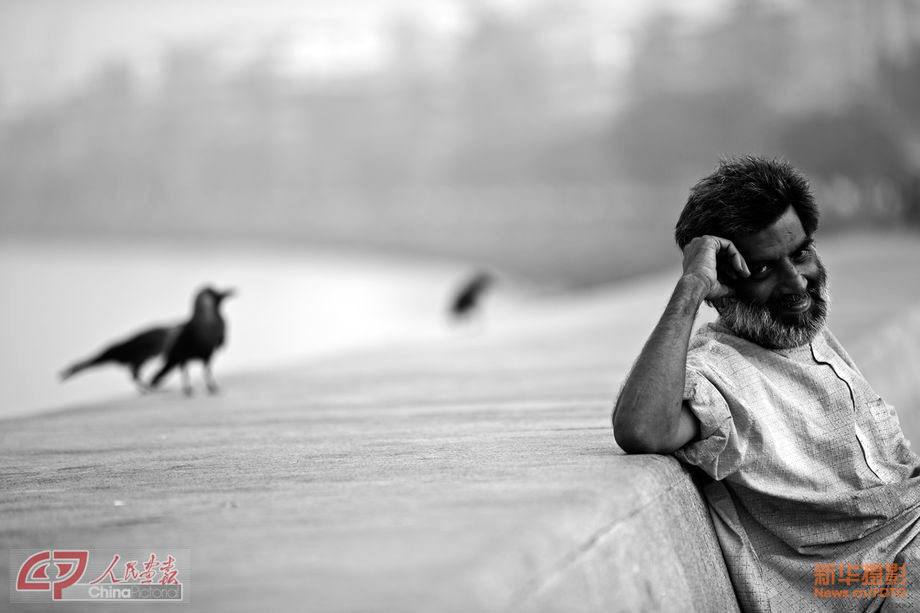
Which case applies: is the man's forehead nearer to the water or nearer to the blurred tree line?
the water

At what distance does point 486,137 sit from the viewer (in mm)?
41844

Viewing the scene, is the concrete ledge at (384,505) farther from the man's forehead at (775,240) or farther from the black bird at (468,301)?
the black bird at (468,301)

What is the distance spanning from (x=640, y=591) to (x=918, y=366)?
5599mm

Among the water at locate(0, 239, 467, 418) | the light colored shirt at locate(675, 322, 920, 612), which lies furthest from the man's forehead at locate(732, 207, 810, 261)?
the water at locate(0, 239, 467, 418)

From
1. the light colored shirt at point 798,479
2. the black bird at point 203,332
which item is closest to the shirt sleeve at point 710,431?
the light colored shirt at point 798,479

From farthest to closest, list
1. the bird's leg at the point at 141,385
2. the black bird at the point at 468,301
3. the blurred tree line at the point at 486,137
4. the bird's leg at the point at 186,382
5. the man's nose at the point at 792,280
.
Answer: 1. the blurred tree line at the point at 486,137
2. the black bird at the point at 468,301
3. the bird's leg at the point at 141,385
4. the bird's leg at the point at 186,382
5. the man's nose at the point at 792,280

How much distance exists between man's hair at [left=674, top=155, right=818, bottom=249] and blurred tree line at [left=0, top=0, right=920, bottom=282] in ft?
108

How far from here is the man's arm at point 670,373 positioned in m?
2.16

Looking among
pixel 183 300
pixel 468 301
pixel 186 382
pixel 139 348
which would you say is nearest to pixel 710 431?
pixel 186 382

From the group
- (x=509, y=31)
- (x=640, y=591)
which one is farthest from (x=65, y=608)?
(x=509, y=31)

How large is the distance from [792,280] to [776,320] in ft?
0.32

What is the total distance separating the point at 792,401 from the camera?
2375mm

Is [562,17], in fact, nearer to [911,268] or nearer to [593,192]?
[593,192]

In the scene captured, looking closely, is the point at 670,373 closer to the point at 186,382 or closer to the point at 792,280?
the point at 792,280
